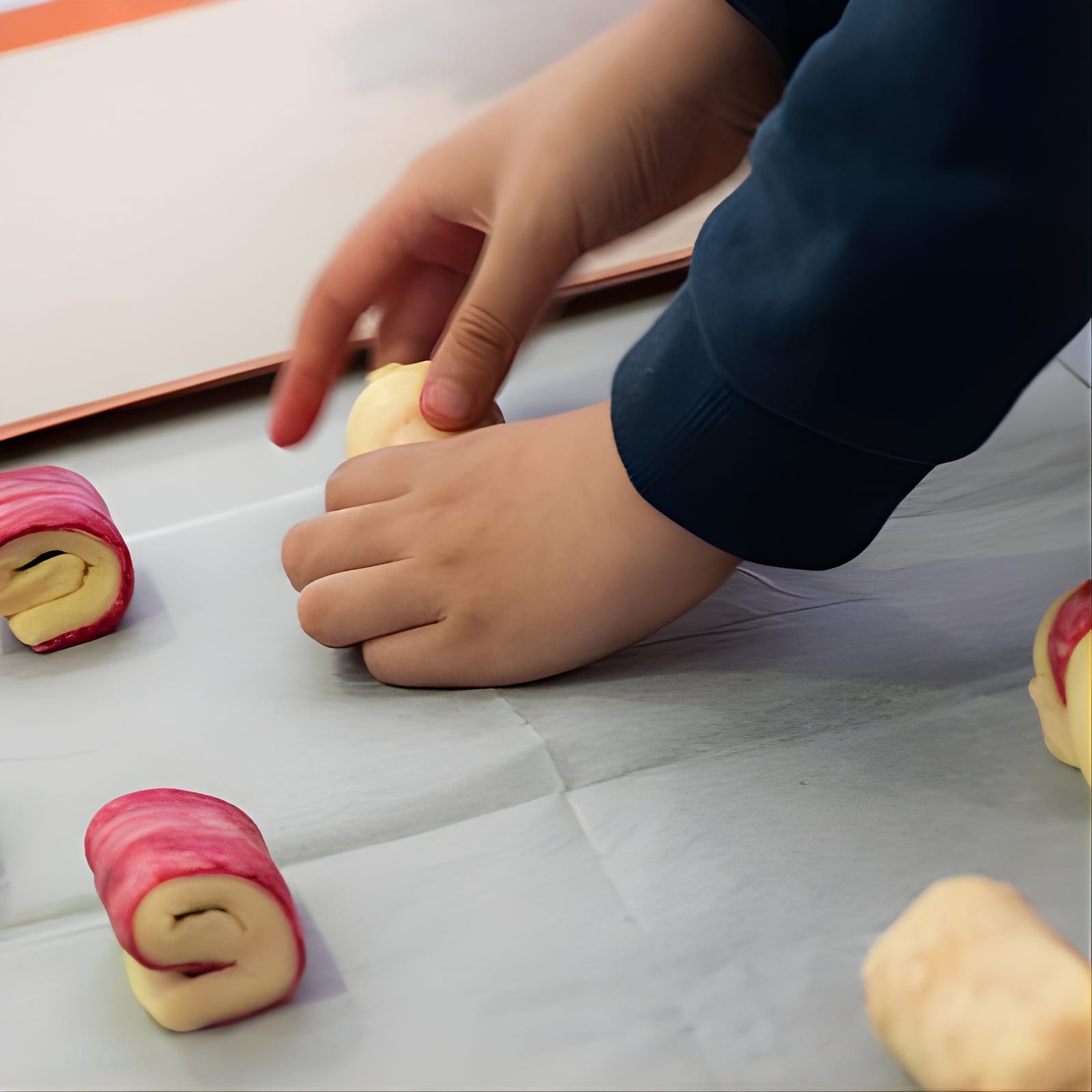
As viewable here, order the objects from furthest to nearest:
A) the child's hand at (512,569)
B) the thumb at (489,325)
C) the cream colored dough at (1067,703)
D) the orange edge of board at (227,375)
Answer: the orange edge of board at (227,375) → the thumb at (489,325) → the child's hand at (512,569) → the cream colored dough at (1067,703)

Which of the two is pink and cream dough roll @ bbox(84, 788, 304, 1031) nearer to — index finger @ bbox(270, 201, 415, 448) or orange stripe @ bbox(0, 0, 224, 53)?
index finger @ bbox(270, 201, 415, 448)

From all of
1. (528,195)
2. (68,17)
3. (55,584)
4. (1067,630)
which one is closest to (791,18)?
(528,195)

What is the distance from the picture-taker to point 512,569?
2.03 feet

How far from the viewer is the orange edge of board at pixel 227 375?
95cm

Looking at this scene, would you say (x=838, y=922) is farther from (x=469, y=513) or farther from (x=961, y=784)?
(x=469, y=513)

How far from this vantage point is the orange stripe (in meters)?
1.07

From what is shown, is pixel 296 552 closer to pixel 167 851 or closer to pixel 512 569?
pixel 512 569

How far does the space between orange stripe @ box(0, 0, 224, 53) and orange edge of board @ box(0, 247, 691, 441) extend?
0.35 meters

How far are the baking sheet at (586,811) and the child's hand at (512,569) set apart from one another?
0.07 ft


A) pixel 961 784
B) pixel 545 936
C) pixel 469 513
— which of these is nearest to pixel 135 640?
pixel 469 513

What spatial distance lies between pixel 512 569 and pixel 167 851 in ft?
0.79

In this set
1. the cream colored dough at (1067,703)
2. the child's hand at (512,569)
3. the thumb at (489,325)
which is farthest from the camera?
the thumb at (489,325)

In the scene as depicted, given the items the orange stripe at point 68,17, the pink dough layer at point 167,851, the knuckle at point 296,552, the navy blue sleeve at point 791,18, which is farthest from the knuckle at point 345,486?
the orange stripe at point 68,17

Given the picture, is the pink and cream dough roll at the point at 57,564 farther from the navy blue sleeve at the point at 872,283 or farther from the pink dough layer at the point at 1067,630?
the pink dough layer at the point at 1067,630
